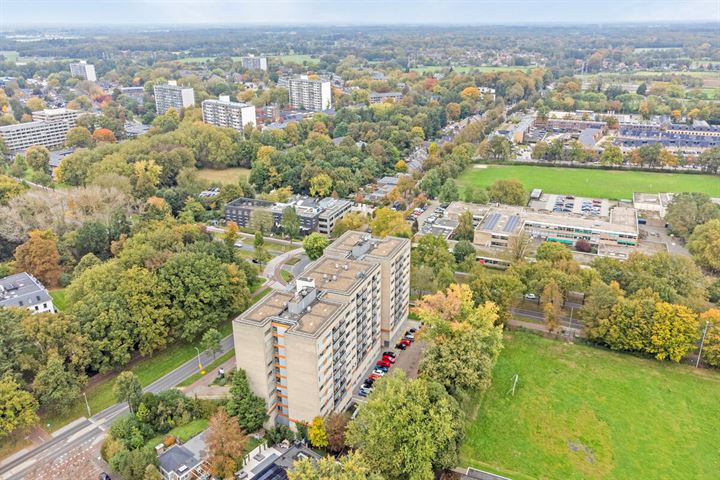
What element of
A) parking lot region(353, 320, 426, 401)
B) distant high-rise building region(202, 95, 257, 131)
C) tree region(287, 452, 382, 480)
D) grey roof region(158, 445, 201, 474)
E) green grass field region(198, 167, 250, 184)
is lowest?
parking lot region(353, 320, 426, 401)

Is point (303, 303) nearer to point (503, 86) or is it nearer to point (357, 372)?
point (357, 372)

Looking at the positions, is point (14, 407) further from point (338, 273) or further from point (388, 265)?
point (388, 265)

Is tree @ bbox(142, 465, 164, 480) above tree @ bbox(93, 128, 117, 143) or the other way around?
the other way around

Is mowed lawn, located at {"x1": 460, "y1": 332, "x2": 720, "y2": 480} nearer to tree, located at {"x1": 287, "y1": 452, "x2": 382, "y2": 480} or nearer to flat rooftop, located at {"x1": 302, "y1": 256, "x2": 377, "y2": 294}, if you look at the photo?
tree, located at {"x1": 287, "y1": 452, "x2": 382, "y2": 480}

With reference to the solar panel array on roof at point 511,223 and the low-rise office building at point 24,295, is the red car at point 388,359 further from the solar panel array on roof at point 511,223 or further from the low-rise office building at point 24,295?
the low-rise office building at point 24,295

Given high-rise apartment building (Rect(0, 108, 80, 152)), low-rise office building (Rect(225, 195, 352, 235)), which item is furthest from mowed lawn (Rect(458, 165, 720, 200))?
high-rise apartment building (Rect(0, 108, 80, 152))

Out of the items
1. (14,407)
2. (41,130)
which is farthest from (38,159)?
(14,407)

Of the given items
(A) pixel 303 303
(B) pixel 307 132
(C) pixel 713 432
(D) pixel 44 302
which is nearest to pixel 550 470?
(C) pixel 713 432
